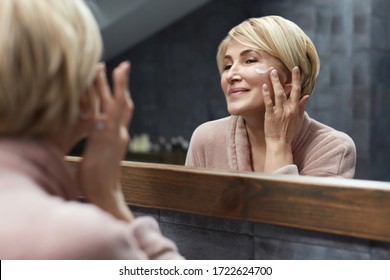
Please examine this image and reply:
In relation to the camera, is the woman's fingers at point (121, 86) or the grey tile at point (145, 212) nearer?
the woman's fingers at point (121, 86)

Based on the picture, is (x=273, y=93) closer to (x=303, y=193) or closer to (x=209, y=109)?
(x=303, y=193)

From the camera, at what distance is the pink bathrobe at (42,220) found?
1.83ft

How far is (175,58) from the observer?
16.4 feet

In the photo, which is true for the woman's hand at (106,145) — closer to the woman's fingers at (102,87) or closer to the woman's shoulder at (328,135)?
the woman's fingers at (102,87)

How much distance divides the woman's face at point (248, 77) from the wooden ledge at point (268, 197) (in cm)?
54

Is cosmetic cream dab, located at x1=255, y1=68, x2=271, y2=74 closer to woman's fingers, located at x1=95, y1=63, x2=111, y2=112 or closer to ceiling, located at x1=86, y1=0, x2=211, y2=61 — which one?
woman's fingers, located at x1=95, y1=63, x2=111, y2=112

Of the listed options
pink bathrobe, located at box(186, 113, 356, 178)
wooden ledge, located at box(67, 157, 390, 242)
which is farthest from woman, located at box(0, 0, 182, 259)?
pink bathrobe, located at box(186, 113, 356, 178)

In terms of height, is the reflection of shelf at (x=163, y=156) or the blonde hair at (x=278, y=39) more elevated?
the blonde hair at (x=278, y=39)

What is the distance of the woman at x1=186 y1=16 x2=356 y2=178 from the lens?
1.47m

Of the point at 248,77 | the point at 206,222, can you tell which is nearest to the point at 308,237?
the point at 206,222

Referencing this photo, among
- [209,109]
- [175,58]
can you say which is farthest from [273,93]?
[175,58]

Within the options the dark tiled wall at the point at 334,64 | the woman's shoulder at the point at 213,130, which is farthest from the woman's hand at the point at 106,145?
the dark tiled wall at the point at 334,64

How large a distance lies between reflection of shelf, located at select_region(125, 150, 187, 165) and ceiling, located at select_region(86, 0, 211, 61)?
111cm

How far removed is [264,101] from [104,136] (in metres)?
0.88
